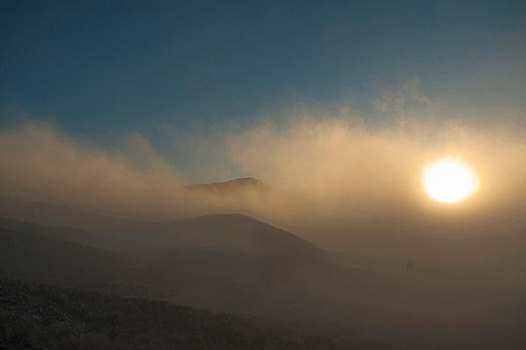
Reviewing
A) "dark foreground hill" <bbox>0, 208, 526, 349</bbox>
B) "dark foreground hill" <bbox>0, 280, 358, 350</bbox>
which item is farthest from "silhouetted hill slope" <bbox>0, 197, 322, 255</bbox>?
"dark foreground hill" <bbox>0, 280, 358, 350</bbox>

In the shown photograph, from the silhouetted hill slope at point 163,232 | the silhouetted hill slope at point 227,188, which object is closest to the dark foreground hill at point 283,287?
the silhouetted hill slope at point 163,232

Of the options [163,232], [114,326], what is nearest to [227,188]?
[163,232]

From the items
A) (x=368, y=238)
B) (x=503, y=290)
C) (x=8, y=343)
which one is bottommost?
(x=8, y=343)

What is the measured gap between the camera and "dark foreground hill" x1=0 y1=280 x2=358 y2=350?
16.5 meters

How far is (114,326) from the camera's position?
2123 centimetres

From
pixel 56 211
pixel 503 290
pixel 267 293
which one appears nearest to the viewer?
pixel 267 293

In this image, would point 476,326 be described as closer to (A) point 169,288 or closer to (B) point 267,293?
(B) point 267,293

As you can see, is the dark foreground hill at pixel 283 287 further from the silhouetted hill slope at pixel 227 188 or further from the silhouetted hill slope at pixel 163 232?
the silhouetted hill slope at pixel 227 188

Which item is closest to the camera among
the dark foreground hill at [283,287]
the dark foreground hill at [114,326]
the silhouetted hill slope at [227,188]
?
the dark foreground hill at [114,326]

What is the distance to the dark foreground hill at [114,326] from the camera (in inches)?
651

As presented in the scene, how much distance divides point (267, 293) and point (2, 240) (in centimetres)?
3288

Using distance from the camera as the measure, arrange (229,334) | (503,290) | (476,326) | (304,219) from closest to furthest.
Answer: (229,334) → (476,326) → (503,290) → (304,219)

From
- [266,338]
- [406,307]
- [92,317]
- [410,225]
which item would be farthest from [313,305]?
[410,225]

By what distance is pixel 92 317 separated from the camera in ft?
70.3
